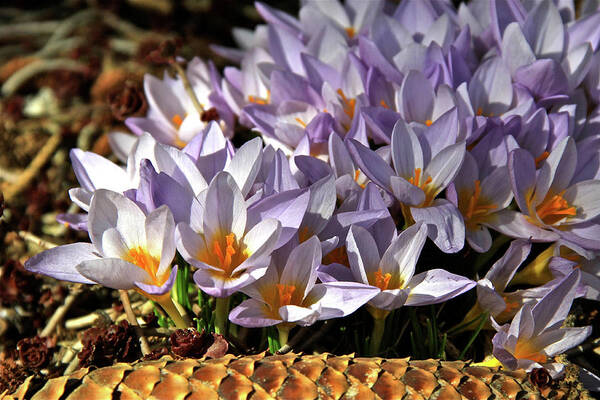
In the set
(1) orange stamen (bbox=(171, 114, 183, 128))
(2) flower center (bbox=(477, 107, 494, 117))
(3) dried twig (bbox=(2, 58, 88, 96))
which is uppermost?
(3) dried twig (bbox=(2, 58, 88, 96))

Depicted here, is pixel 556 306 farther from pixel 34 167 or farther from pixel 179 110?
pixel 34 167

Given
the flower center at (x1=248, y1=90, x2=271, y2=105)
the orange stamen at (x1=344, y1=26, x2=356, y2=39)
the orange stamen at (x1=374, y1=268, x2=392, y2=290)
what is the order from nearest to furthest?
1. the orange stamen at (x1=374, y1=268, x2=392, y2=290)
2. the flower center at (x1=248, y1=90, x2=271, y2=105)
3. the orange stamen at (x1=344, y1=26, x2=356, y2=39)

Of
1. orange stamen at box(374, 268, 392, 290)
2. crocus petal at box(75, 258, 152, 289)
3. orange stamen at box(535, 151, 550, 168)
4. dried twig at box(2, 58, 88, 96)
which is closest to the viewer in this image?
crocus petal at box(75, 258, 152, 289)

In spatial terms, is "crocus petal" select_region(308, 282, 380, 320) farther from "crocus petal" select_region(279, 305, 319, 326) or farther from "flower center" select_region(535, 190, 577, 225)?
"flower center" select_region(535, 190, 577, 225)

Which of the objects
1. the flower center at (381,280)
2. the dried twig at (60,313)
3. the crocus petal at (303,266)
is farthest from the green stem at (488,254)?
the dried twig at (60,313)

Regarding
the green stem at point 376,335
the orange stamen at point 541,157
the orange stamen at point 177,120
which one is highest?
the orange stamen at point 177,120

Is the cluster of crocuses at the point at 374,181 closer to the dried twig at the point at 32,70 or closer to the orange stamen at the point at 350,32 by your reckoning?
the orange stamen at the point at 350,32


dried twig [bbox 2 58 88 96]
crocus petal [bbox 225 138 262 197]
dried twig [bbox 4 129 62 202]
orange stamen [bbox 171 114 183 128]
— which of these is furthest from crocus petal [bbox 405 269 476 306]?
dried twig [bbox 2 58 88 96]

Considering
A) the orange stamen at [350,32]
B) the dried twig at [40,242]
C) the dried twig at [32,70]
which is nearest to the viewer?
the dried twig at [40,242]
